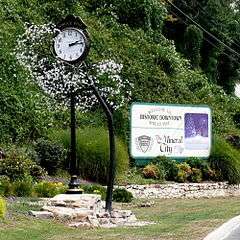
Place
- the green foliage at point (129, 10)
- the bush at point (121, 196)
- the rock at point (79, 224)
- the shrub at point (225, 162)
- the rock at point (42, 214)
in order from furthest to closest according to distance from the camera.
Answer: the green foliage at point (129, 10) < the shrub at point (225, 162) < the bush at point (121, 196) < the rock at point (42, 214) < the rock at point (79, 224)

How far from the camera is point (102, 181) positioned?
24.7 m

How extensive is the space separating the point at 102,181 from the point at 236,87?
30789 millimetres

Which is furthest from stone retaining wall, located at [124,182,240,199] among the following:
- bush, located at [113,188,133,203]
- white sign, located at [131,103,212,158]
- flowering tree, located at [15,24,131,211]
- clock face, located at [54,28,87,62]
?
clock face, located at [54,28,87,62]

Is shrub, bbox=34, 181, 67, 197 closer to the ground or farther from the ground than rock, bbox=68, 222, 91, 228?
farther from the ground

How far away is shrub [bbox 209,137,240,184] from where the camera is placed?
29094 mm

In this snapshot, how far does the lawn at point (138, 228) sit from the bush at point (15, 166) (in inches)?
127

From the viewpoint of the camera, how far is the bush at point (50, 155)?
76.8ft

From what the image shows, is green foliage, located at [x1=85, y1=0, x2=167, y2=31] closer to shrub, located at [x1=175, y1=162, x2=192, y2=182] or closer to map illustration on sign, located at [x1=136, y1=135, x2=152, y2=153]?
map illustration on sign, located at [x1=136, y1=135, x2=152, y2=153]

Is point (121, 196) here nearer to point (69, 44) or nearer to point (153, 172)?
point (69, 44)

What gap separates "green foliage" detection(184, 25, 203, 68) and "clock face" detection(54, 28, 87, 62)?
28.7 meters

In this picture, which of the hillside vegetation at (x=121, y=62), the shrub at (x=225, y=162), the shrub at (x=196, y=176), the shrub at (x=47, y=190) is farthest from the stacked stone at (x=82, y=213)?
the shrub at (x=225, y=162)

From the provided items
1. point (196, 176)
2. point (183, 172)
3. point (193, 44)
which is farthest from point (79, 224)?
point (193, 44)

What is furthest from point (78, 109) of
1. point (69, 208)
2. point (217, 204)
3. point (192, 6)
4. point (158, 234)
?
point (192, 6)

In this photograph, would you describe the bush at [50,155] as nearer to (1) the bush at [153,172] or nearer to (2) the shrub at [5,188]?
(1) the bush at [153,172]
